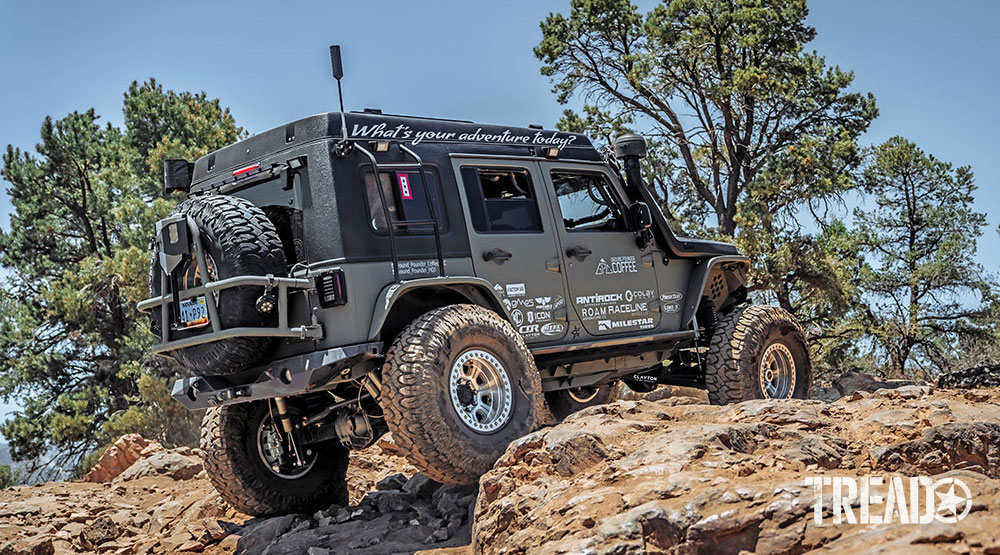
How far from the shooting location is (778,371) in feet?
29.0

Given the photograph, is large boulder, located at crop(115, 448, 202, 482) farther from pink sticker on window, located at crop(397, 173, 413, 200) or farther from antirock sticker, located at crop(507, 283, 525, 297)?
pink sticker on window, located at crop(397, 173, 413, 200)

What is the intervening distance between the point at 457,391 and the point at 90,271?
59.9 feet

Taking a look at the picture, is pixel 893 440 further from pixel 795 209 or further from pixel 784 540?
pixel 795 209

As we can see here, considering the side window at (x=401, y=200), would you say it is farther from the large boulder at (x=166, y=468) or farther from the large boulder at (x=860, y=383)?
the large boulder at (x=860, y=383)

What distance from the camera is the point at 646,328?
8.12m

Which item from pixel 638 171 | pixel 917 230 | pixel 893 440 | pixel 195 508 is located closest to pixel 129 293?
pixel 195 508

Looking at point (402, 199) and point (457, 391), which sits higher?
point (402, 199)

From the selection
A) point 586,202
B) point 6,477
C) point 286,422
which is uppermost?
point 586,202

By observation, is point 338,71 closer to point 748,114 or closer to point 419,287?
point 419,287

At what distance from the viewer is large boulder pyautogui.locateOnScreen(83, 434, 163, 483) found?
10.9m

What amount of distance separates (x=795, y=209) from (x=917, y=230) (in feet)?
18.7

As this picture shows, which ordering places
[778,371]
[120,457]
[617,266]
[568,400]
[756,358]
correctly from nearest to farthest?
[617,266] → [756,358] → [778,371] → [568,400] → [120,457]

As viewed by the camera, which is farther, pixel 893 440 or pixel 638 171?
pixel 638 171

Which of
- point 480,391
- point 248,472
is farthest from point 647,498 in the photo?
point 248,472
